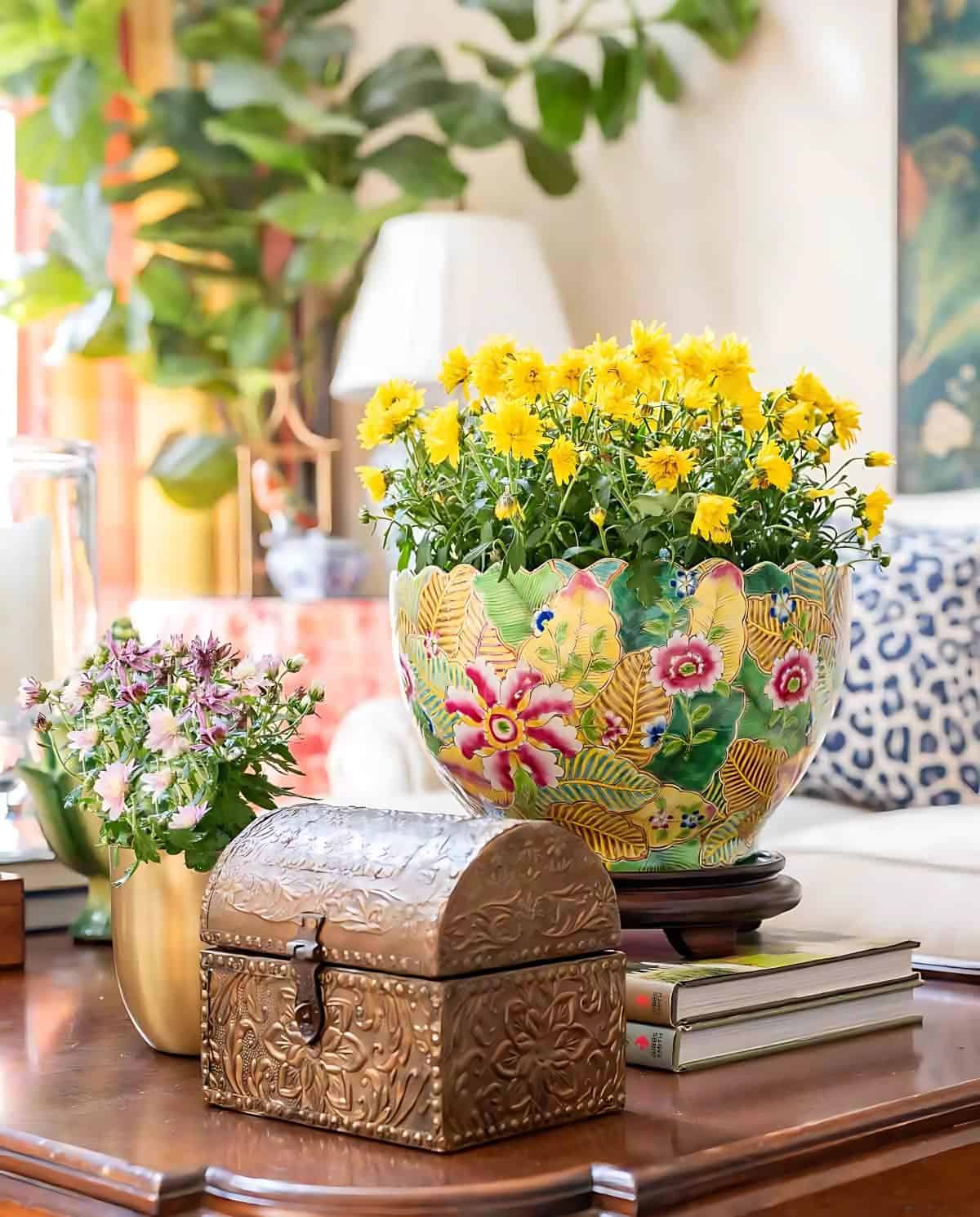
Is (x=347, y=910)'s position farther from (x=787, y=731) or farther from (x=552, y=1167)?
(x=787, y=731)

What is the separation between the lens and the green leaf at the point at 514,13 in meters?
3.04

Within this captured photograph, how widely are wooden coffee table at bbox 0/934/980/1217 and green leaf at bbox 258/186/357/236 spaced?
2.40 meters

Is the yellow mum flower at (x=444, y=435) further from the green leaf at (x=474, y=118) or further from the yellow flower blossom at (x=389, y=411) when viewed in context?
the green leaf at (x=474, y=118)

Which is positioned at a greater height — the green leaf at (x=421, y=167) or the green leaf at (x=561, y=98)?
the green leaf at (x=561, y=98)

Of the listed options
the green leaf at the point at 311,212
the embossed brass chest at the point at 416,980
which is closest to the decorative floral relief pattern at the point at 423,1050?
the embossed brass chest at the point at 416,980

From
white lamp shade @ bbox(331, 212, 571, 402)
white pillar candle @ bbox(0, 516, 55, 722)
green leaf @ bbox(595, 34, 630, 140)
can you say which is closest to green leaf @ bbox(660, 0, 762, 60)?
→ green leaf @ bbox(595, 34, 630, 140)

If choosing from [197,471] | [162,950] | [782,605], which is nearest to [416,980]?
[162,950]

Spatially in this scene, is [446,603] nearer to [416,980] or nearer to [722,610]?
[722,610]

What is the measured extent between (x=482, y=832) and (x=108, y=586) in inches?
119

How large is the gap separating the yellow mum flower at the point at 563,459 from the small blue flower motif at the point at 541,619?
0.07m

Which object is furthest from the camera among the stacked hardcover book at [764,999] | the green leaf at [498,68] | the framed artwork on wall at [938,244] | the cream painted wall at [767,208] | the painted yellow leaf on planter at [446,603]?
the green leaf at [498,68]

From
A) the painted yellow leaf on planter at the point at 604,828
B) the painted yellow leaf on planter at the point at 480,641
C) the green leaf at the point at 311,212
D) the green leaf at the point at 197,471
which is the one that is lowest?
the painted yellow leaf on planter at the point at 604,828

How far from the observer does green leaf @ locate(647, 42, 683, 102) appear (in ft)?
9.86

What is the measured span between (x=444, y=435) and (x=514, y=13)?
7.89ft
